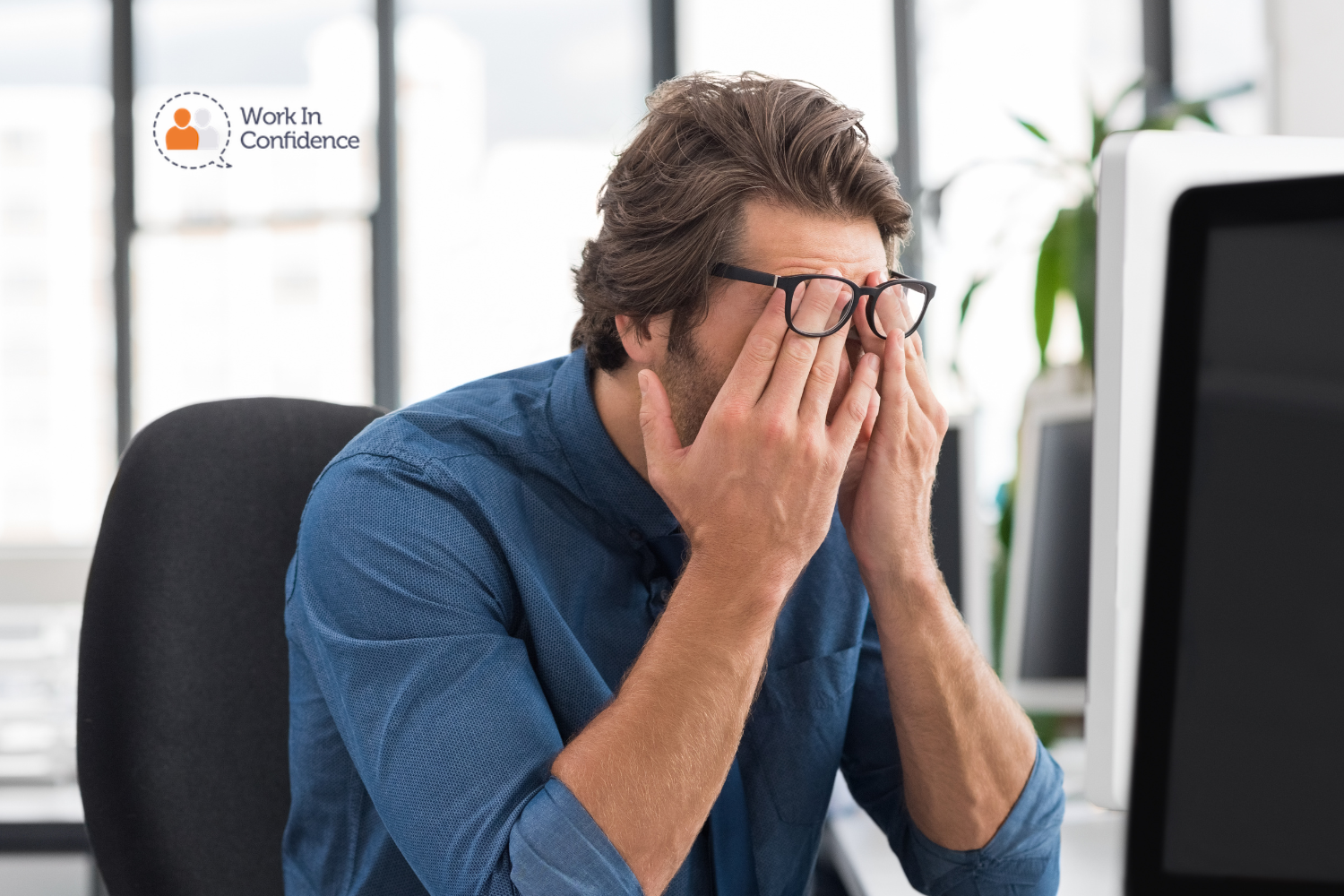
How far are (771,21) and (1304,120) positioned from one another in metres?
2.19

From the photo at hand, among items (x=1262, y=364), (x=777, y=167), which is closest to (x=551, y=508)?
(x=777, y=167)

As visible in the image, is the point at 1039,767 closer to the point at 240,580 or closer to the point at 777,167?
the point at 777,167

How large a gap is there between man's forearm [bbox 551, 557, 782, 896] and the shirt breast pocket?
0.63ft

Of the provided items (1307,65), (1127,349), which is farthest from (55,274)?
(1127,349)

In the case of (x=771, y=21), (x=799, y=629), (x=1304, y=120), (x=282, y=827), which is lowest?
(x=282, y=827)

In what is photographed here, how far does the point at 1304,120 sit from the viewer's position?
1666 mm

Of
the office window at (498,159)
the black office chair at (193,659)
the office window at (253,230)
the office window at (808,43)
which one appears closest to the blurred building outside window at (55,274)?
the office window at (253,230)

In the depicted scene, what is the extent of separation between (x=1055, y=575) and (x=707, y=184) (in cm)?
72

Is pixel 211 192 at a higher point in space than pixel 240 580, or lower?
higher

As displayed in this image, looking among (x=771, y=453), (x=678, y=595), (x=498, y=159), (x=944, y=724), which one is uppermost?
(x=498, y=159)

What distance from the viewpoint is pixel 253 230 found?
3.31 m

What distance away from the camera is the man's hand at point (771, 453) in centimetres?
84

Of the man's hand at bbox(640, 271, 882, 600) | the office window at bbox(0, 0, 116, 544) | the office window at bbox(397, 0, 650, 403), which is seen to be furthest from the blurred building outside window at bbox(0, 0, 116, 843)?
the man's hand at bbox(640, 271, 882, 600)

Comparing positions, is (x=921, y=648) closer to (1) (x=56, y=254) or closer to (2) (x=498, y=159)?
(2) (x=498, y=159)
